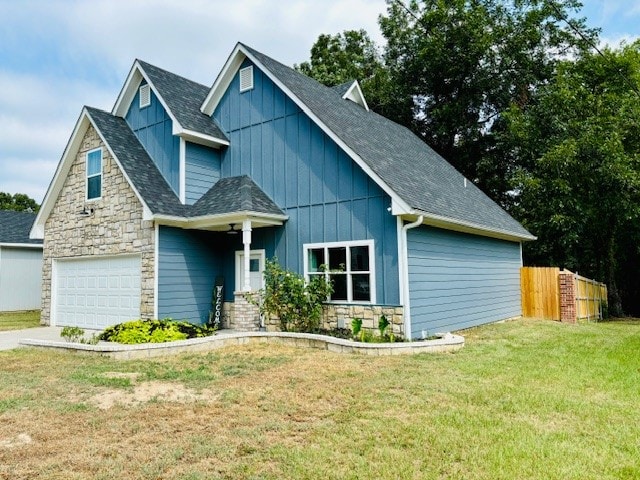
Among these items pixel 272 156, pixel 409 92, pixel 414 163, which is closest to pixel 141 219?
pixel 272 156

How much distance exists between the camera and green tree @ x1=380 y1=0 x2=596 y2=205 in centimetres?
2334

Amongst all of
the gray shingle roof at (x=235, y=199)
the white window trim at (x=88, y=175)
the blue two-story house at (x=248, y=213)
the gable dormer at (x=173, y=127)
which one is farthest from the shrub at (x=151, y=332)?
the white window trim at (x=88, y=175)

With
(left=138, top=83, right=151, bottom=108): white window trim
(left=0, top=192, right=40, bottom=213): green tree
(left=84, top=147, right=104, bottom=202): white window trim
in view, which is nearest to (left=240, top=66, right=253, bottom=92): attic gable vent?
(left=138, top=83, right=151, bottom=108): white window trim

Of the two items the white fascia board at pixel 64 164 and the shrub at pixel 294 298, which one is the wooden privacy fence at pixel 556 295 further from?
the white fascia board at pixel 64 164

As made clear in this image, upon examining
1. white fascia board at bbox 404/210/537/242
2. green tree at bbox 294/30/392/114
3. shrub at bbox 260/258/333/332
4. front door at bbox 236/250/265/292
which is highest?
green tree at bbox 294/30/392/114

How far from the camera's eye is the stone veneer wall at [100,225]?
11.7m

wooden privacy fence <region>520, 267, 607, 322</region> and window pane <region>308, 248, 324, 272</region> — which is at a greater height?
window pane <region>308, 248, 324, 272</region>

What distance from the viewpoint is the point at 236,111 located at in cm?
1327

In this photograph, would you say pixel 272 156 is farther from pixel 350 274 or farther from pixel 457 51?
pixel 457 51

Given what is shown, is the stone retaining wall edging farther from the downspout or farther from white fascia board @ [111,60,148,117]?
white fascia board @ [111,60,148,117]

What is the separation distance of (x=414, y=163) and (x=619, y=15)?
18.7ft

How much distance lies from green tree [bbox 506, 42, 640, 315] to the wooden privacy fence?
2.44 m

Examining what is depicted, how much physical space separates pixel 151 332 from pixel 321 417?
18.3 feet

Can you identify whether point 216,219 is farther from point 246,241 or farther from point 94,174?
point 94,174
